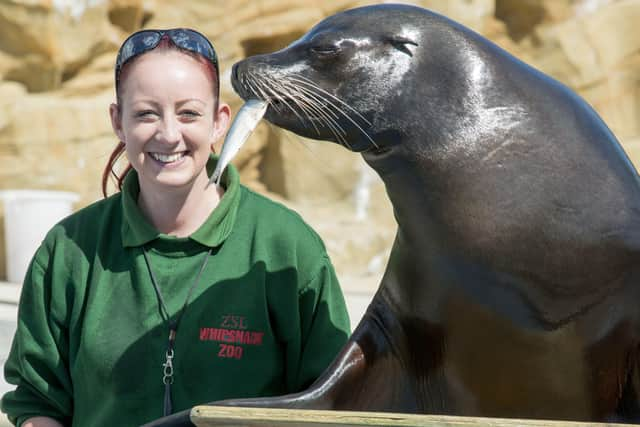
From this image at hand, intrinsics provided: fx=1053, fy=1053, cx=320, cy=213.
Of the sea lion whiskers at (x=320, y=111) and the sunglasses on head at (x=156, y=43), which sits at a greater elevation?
the sunglasses on head at (x=156, y=43)

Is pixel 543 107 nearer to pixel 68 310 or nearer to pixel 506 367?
pixel 506 367

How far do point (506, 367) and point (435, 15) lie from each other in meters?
0.79

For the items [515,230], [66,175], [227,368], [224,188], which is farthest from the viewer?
[66,175]

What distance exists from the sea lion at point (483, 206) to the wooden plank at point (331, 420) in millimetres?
376

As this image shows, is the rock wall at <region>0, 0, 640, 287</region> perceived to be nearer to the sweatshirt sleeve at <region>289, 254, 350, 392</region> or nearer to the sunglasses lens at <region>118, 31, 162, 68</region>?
the sweatshirt sleeve at <region>289, 254, 350, 392</region>

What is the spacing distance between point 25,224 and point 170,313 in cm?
732

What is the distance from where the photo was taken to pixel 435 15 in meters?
2.35

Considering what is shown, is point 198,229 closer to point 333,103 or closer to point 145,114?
point 145,114

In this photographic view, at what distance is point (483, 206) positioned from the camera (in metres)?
2.19

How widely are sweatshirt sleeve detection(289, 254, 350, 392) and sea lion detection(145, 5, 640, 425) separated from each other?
0.78ft

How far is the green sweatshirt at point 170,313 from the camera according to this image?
8.23 feet

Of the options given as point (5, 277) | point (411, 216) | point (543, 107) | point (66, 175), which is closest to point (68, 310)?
point (411, 216)

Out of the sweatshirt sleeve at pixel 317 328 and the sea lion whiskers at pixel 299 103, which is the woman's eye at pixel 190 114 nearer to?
the sea lion whiskers at pixel 299 103

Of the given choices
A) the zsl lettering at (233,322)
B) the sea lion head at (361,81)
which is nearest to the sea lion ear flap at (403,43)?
the sea lion head at (361,81)
